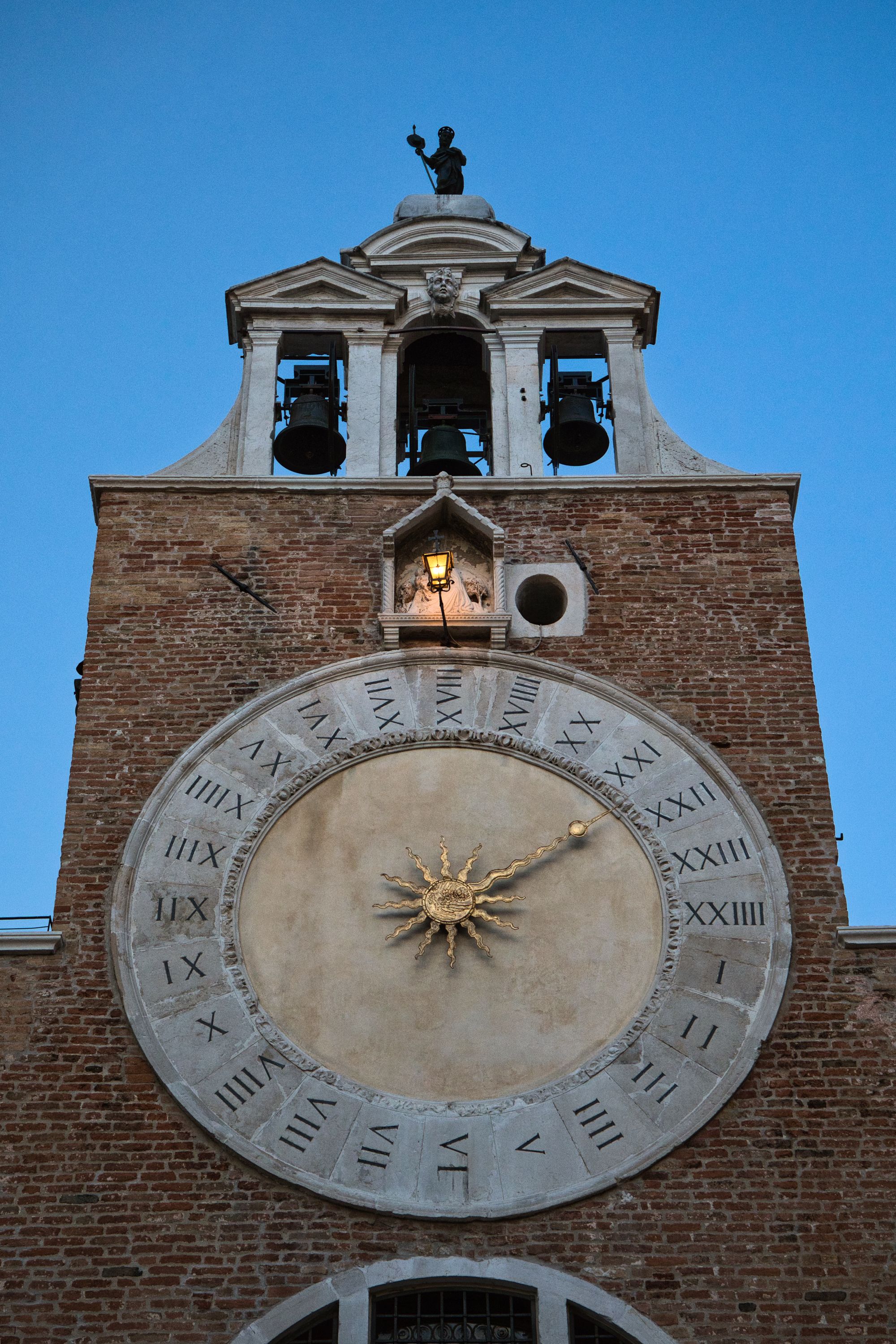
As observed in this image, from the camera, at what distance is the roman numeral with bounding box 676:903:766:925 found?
12.6 m

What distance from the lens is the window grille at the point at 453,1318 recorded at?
36.9 ft

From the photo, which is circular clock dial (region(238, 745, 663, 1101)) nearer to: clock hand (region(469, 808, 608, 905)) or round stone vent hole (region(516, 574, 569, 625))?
clock hand (region(469, 808, 608, 905))

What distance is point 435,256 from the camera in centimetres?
1686

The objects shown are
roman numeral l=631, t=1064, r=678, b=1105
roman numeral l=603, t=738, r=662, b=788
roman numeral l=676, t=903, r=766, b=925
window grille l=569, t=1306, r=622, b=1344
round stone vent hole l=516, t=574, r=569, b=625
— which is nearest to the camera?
window grille l=569, t=1306, r=622, b=1344

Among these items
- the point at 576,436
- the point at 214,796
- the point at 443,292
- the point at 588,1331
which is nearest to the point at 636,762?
the point at 214,796

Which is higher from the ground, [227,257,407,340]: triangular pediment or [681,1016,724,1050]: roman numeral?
[227,257,407,340]: triangular pediment

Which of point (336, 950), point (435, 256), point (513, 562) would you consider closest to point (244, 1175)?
point (336, 950)

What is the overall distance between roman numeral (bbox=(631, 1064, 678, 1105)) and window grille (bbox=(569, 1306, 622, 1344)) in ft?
4.43

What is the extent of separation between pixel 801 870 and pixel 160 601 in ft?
16.3

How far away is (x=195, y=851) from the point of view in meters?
12.9

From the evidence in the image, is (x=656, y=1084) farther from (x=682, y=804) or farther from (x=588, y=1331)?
(x=682, y=804)

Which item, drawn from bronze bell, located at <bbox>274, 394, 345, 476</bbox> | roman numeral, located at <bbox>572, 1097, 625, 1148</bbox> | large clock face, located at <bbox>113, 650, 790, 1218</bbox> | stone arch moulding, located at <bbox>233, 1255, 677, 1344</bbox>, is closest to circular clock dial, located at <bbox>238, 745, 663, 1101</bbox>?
large clock face, located at <bbox>113, 650, 790, 1218</bbox>

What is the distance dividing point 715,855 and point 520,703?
178cm

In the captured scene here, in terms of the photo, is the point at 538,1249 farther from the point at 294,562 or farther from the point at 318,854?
the point at 294,562
